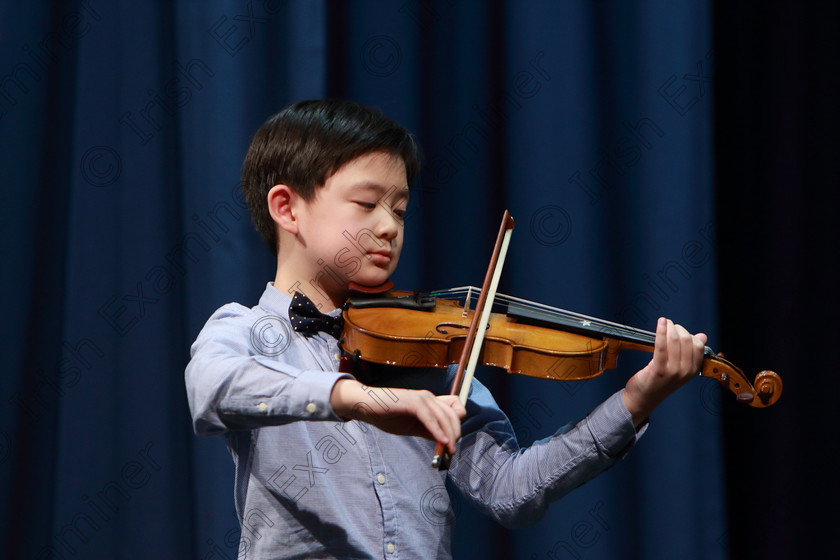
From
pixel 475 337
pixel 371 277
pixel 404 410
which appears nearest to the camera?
pixel 404 410

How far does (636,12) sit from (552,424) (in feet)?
2.63

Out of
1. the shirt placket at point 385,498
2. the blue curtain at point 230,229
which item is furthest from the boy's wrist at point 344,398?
the blue curtain at point 230,229

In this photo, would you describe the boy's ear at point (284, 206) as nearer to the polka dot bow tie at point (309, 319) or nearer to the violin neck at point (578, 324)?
the polka dot bow tie at point (309, 319)

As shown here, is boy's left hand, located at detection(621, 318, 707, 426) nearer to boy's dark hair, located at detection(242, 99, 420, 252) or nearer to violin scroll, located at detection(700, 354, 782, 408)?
violin scroll, located at detection(700, 354, 782, 408)

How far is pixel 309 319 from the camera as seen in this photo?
964 mm

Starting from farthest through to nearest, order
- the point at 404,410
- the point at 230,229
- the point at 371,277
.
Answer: the point at 230,229
the point at 371,277
the point at 404,410

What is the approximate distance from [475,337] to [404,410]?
21 centimetres

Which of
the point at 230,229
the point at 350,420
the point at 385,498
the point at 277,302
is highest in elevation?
the point at 230,229

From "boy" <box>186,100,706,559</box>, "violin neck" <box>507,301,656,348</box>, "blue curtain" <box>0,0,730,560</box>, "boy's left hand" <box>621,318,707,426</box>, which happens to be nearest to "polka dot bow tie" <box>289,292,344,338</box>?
"boy" <box>186,100,706,559</box>

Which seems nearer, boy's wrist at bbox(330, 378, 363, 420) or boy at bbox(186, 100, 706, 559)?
boy's wrist at bbox(330, 378, 363, 420)

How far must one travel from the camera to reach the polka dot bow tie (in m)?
0.96

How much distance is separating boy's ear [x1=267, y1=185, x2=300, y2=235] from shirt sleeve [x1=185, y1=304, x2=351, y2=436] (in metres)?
0.27

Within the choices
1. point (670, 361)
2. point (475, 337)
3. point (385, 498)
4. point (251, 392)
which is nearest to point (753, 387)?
point (670, 361)

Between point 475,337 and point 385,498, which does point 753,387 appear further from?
point 385,498
